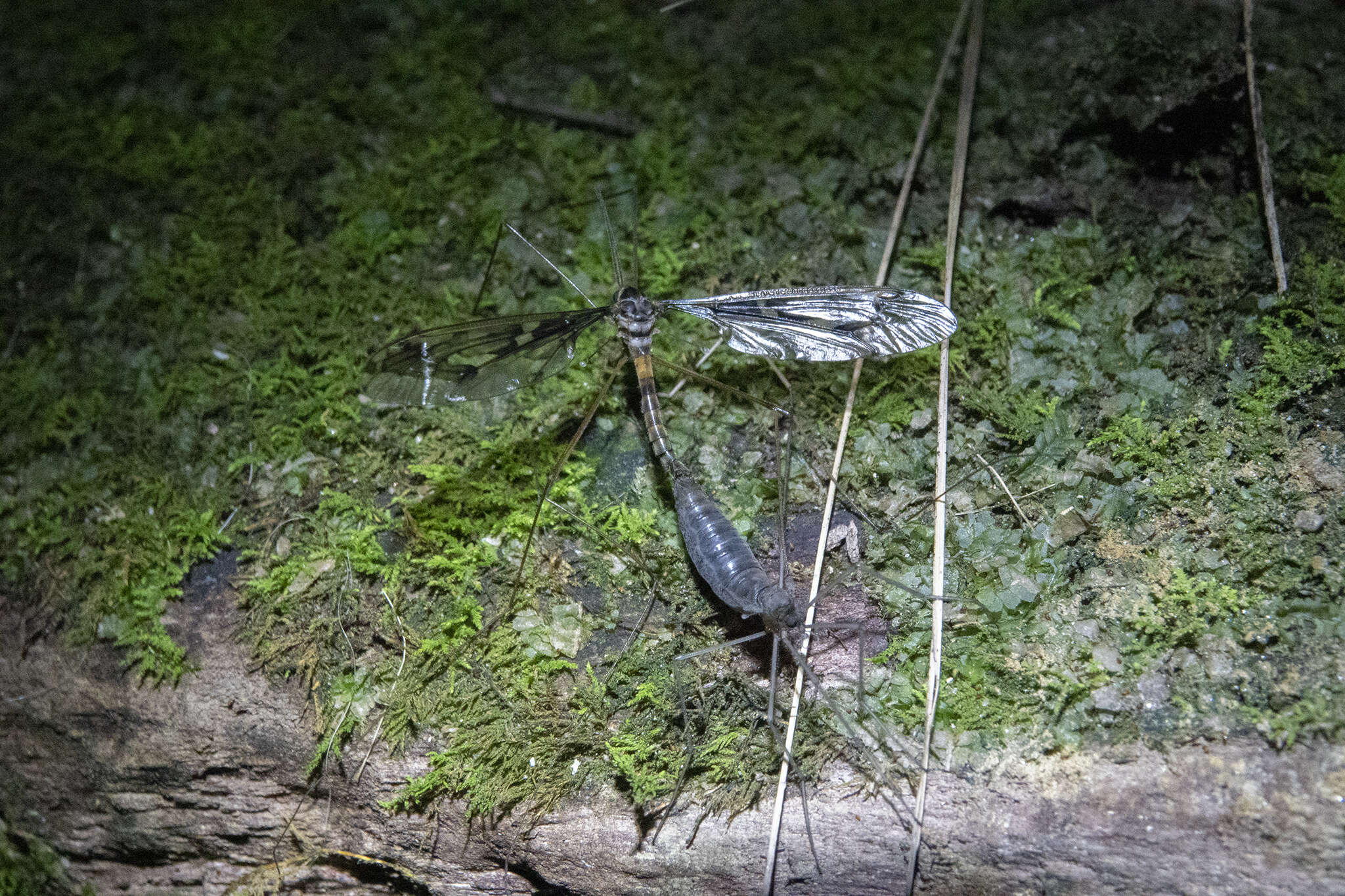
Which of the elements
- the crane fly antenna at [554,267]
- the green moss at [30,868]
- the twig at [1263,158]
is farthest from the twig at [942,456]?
the green moss at [30,868]

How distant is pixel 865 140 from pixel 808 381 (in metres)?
1.22

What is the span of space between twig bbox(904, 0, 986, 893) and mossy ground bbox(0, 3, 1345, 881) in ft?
0.19

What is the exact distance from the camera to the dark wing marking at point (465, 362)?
3.15 m

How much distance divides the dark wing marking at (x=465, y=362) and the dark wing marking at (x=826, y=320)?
0.56m

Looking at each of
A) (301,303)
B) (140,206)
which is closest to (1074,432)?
(301,303)

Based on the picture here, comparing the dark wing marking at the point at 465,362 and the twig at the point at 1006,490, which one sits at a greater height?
the dark wing marking at the point at 465,362

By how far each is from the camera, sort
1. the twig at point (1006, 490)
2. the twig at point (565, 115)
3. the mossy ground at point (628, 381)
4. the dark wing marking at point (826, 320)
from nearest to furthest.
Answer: the mossy ground at point (628, 381), the twig at point (1006, 490), the dark wing marking at point (826, 320), the twig at point (565, 115)

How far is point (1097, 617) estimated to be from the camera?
2650mm

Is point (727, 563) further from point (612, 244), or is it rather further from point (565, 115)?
point (565, 115)

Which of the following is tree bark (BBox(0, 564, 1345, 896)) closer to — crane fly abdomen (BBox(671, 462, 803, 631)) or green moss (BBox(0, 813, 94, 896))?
green moss (BBox(0, 813, 94, 896))


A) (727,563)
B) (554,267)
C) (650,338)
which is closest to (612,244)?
(554,267)

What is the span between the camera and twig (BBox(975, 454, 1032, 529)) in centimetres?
284

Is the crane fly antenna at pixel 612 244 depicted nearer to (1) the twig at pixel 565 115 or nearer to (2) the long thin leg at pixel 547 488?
(1) the twig at pixel 565 115

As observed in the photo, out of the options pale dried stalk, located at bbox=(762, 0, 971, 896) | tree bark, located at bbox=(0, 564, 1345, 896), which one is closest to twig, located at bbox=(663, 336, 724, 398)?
pale dried stalk, located at bbox=(762, 0, 971, 896)
